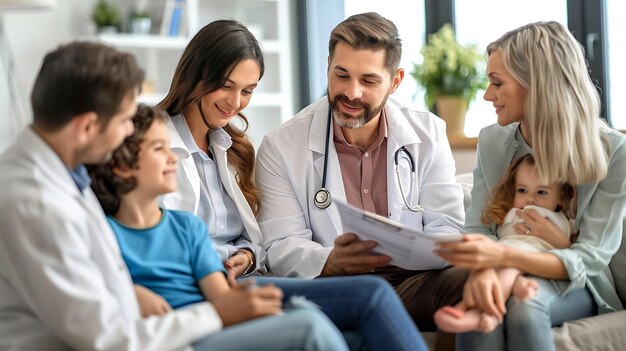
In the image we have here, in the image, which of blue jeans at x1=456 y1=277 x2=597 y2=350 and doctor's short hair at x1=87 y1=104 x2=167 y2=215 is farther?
blue jeans at x1=456 y1=277 x2=597 y2=350

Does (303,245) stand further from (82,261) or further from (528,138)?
(82,261)

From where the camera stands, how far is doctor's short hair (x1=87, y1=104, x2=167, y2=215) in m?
1.75

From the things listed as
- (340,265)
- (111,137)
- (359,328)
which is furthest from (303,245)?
(111,137)

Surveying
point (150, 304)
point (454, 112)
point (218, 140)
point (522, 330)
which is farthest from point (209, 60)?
point (454, 112)

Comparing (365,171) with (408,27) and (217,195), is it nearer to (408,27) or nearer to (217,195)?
(217,195)

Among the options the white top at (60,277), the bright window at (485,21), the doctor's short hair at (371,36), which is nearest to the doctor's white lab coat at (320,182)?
the doctor's short hair at (371,36)

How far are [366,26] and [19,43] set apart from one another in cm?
311

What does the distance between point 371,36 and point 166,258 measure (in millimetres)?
1000

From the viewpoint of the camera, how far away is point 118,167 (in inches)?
69.1

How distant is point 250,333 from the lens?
61.2 inches

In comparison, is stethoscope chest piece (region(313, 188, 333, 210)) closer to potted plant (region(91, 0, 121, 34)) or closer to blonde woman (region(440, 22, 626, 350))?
blonde woman (region(440, 22, 626, 350))

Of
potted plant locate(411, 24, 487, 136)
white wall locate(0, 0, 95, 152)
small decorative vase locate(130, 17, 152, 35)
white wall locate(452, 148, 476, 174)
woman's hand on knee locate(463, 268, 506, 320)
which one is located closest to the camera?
woman's hand on knee locate(463, 268, 506, 320)

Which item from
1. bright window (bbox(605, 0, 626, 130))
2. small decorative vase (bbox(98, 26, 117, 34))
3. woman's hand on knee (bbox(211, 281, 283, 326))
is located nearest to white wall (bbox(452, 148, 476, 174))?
bright window (bbox(605, 0, 626, 130))

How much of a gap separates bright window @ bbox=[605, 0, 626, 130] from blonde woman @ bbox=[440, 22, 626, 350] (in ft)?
6.90
